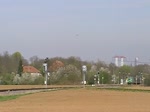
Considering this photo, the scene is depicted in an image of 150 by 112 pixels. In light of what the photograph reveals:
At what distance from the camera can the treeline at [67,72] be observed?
133 metres

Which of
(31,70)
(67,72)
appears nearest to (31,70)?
(31,70)

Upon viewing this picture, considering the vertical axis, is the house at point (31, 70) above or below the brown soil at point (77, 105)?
above

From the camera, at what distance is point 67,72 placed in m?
136

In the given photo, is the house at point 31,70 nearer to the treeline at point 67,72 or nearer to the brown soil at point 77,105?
the treeline at point 67,72

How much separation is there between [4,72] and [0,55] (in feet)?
38.7

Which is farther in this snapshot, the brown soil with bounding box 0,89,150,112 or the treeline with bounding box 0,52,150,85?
the treeline with bounding box 0,52,150,85

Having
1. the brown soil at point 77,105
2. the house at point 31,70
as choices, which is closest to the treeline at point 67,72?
the house at point 31,70

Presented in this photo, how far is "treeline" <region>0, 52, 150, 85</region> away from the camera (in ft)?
438

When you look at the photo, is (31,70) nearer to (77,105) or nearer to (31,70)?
(31,70)

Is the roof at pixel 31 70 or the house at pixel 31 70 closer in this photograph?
the house at pixel 31 70

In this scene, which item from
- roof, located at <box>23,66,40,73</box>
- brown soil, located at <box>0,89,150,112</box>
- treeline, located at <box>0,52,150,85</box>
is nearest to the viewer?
brown soil, located at <box>0,89,150,112</box>

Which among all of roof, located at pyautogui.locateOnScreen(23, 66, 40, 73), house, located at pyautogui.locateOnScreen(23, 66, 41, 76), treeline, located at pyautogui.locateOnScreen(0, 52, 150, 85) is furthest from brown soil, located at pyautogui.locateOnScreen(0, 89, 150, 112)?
roof, located at pyautogui.locateOnScreen(23, 66, 40, 73)

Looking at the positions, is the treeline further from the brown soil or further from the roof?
the brown soil

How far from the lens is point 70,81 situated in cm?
→ 13412
